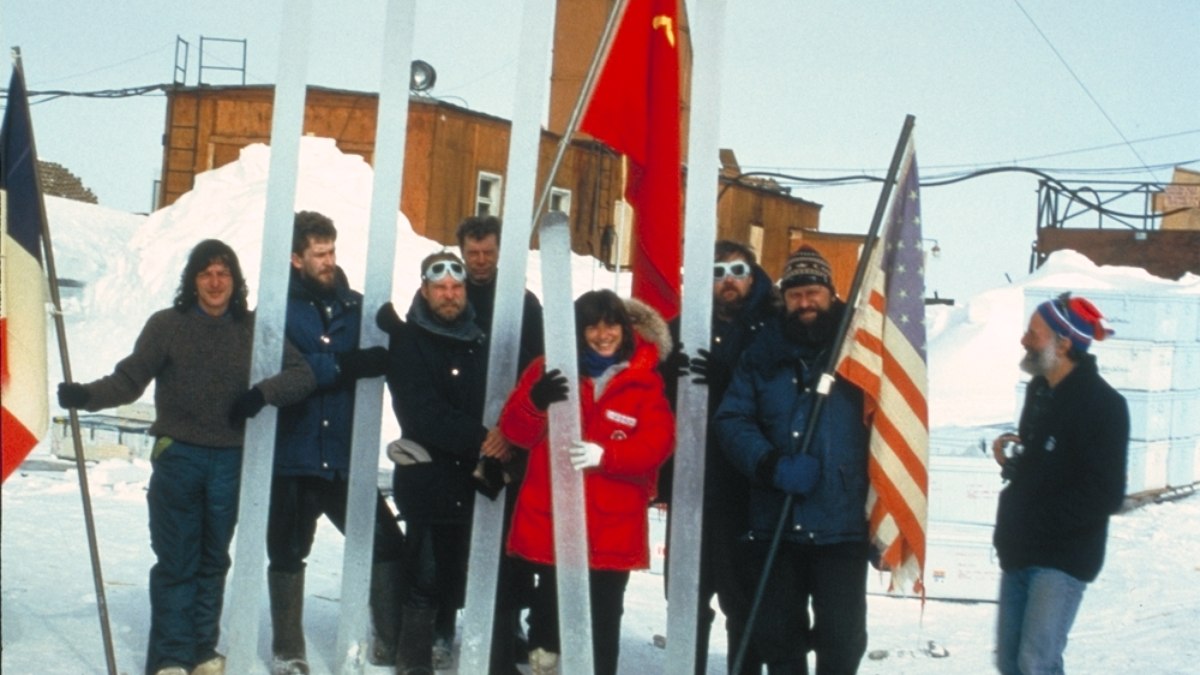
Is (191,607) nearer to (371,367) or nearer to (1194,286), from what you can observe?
(371,367)

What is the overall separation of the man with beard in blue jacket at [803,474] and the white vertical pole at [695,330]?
194mm

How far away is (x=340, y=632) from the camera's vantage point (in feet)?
19.9

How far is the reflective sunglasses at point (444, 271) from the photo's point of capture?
5.84m

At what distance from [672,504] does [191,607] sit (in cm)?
188

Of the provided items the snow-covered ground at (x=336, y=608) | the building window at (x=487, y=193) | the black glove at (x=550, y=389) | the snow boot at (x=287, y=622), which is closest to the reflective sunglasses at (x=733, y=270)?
the black glove at (x=550, y=389)

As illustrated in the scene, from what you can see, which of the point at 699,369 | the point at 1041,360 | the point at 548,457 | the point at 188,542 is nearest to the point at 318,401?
the point at 188,542

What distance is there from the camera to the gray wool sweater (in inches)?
227

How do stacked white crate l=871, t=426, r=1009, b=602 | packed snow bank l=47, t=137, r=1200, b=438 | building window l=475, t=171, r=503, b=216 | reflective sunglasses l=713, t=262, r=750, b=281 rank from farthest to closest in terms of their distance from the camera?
1. building window l=475, t=171, r=503, b=216
2. packed snow bank l=47, t=137, r=1200, b=438
3. stacked white crate l=871, t=426, r=1009, b=602
4. reflective sunglasses l=713, t=262, r=750, b=281

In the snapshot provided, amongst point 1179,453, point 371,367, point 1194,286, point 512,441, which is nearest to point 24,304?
point 371,367

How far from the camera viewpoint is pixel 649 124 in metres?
5.99

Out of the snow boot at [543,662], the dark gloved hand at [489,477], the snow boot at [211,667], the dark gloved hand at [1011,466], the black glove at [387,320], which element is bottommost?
the snow boot at [211,667]

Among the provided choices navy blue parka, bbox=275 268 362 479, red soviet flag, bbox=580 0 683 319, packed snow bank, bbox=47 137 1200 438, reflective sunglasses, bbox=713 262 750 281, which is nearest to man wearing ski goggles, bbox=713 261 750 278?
reflective sunglasses, bbox=713 262 750 281

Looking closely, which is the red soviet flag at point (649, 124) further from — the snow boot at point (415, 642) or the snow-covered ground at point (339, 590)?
the snow-covered ground at point (339, 590)

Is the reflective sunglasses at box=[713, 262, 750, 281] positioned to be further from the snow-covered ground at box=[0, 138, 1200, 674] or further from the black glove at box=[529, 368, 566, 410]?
the snow-covered ground at box=[0, 138, 1200, 674]
